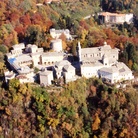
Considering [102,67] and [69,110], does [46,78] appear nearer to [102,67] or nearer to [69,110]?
[69,110]

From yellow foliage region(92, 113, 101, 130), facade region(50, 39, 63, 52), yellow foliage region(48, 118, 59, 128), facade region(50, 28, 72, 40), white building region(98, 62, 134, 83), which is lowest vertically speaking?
yellow foliage region(92, 113, 101, 130)

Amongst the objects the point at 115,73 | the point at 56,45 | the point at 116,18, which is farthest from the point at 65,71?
the point at 116,18

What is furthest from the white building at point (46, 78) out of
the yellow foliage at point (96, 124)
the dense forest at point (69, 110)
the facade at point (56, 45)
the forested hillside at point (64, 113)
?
the facade at point (56, 45)

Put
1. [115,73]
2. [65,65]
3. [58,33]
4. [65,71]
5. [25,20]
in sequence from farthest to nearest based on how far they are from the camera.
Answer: [25,20]
[58,33]
[65,65]
[115,73]
[65,71]

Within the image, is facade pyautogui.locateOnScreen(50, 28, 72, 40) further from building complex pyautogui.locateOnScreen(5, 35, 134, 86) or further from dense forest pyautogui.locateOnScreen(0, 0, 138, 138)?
dense forest pyautogui.locateOnScreen(0, 0, 138, 138)

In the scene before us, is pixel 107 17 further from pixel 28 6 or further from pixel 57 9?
pixel 28 6

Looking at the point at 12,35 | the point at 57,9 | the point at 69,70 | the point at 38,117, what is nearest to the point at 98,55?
the point at 69,70

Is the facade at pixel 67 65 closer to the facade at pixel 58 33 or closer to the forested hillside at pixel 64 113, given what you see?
the forested hillside at pixel 64 113

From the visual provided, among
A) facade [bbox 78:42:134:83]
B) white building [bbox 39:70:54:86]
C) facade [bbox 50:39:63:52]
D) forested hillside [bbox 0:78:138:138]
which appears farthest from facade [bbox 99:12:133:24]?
white building [bbox 39:70:54:86]

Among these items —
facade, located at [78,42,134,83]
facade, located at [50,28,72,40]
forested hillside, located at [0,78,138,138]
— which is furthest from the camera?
facade, located at [50,28,72,40]

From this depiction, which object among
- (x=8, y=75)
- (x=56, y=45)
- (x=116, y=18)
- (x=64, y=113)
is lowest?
(x=64, y=113)

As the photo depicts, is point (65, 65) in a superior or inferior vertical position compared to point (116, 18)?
inferior
